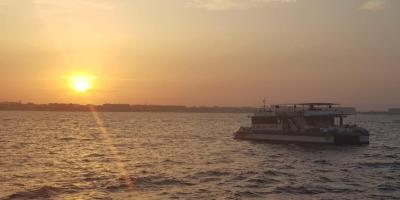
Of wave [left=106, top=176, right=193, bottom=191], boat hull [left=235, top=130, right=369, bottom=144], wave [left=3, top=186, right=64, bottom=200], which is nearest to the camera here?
wave [left=3, top=186, right=64, bottom=200]

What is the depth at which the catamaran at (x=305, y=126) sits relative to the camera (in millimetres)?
75312

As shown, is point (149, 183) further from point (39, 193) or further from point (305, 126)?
point (305, 126)

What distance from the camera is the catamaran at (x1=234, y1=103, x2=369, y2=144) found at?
7531 cm

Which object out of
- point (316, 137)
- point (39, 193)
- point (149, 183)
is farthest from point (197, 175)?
point (316, 137)

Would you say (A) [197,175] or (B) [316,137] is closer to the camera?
(A) [197,175]

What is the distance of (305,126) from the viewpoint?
265 ft

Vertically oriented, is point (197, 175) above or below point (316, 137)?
below

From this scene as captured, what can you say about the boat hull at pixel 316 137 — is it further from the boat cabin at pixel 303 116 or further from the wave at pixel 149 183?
the wave at pixel 149 183

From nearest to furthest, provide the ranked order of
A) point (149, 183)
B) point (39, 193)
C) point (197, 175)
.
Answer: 1. point (39, 193)
2. point (149, 183)
3. point (197, 175)

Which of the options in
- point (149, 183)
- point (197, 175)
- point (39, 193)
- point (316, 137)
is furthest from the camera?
point (316, 137)

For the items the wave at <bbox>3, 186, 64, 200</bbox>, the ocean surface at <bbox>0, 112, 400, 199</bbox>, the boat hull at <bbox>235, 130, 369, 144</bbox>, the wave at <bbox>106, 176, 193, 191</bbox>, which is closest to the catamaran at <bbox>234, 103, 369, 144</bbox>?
the boat hull at <bbox>235, 130, 369, 144</bbox>

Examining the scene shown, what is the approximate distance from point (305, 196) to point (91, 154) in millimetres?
33908

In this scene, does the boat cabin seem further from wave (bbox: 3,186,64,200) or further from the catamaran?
wave (bbox: 3,186,64,200)

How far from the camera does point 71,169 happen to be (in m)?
45.8
